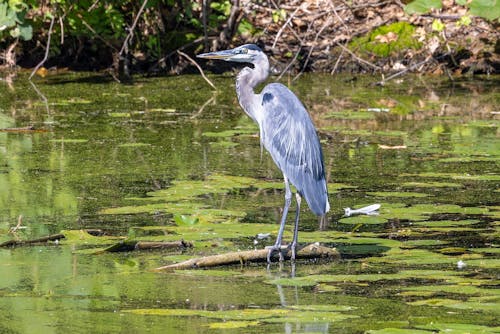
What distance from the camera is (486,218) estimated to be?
217 inches

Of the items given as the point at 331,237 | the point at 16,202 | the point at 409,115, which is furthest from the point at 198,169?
the point at 409,115

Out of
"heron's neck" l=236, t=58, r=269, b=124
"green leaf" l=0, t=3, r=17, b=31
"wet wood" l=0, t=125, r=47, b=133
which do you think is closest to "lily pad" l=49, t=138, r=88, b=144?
"wet wood" l=0, t=125, r=47, b=133

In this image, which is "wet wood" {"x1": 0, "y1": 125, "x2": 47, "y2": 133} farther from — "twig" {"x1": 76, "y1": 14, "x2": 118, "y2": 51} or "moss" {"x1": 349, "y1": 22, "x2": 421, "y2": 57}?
"moss" {"x1": 349, "y1": 22, "x2": 421, "y2": 57}

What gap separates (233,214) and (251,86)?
671 millimetres

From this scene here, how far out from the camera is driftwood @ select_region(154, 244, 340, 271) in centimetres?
449

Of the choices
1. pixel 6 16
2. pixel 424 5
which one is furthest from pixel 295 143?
pixel 6 16

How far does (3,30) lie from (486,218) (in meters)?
7.41

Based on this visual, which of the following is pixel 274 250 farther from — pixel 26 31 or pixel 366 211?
pixel 26 31

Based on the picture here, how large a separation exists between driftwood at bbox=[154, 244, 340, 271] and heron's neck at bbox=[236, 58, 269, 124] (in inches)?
33.7

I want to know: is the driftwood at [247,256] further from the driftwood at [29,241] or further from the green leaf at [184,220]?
the driftwood at [29,241]

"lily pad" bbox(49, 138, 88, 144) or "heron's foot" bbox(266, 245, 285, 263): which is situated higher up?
"lily pad" bbox(49, 138, 88, 144)

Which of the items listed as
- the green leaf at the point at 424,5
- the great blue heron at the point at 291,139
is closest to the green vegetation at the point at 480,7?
the green leaf at the point at 424,5

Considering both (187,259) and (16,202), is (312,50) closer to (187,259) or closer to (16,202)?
(16,202)

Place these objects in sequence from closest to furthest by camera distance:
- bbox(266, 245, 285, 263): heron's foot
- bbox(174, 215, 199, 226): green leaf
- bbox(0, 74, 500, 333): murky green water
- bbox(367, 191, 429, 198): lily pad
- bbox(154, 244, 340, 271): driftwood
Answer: bbox(0, 74, 500, 333): murky green water → bbox(154, 244, 340, 271): driftwood → bbox(266, 245, 285, 263): heron's foot → bbox(174, 215, 199, 226): green leaf → bbox(367, 191, 429, 198): lily pad
